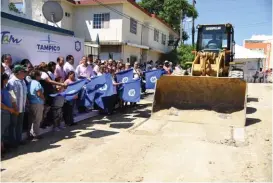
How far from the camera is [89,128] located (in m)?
7.97

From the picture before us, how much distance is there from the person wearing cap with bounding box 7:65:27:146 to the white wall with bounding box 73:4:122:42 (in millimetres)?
16575

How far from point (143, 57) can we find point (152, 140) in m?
22.0

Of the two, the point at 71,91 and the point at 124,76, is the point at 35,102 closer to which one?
the point at 71,91

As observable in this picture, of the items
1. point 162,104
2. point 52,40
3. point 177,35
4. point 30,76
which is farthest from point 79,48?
point 177,35

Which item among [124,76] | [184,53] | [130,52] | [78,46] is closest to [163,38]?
[184,53]

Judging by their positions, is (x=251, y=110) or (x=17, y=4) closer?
(x=251, y=110)

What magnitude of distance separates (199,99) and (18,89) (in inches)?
229

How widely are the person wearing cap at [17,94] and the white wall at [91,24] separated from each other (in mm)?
16575

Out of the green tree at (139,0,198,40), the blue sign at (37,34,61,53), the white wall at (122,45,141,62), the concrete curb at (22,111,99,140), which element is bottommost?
the concrete curb at (22,111,99,140)

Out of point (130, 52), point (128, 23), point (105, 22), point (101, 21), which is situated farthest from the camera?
point (130, 52)

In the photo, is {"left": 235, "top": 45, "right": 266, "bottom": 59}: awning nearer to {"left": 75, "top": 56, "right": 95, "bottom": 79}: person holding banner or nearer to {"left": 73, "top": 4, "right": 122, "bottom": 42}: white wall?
{"left": 73, "top": 4, "right": 122, "bottom": 42}: white wall

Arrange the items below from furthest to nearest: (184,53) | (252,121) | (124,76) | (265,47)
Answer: (265,47) → (184,53) → (124,76) → (252,121)

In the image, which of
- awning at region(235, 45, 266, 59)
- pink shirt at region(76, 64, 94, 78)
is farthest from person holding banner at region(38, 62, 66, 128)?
awning at region(235, 45, 266, 59)

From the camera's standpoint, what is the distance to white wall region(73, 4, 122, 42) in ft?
72.5
